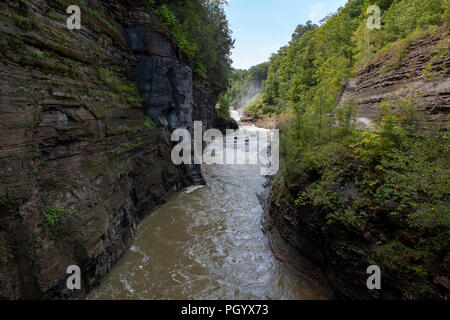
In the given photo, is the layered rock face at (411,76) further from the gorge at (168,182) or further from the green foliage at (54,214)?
the green foliage at (54,214)

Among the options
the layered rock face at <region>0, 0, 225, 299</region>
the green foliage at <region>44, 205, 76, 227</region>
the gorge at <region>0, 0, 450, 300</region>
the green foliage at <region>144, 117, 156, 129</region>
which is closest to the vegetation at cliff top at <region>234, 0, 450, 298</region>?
the gorge at <region>0, 0, 450, 300</region>

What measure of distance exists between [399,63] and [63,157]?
42.0 feet

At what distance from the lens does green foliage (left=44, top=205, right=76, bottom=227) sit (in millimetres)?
4406

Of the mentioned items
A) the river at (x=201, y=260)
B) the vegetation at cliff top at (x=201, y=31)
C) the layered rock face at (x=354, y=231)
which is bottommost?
the river at (x=201, y=260)

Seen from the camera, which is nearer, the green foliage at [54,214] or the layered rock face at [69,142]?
the layered rock face at [69,142]

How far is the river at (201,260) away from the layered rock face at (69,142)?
0.65m

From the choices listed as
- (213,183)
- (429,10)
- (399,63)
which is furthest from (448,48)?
(213,183)

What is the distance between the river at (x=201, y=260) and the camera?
5.34m

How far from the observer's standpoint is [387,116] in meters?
4.50

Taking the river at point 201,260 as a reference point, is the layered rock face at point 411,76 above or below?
above

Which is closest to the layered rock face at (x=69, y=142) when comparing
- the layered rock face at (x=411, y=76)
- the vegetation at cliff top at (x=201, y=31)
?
the vegetation at cliff top at (x=201, y=31)

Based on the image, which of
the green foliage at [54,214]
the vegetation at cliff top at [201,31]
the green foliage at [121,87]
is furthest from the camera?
the vegetation at cliff top at [201,31]

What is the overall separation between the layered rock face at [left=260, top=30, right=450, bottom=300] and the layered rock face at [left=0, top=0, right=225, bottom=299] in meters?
5.52

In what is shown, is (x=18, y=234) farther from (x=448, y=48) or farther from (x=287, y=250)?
(x=448, y=48)
